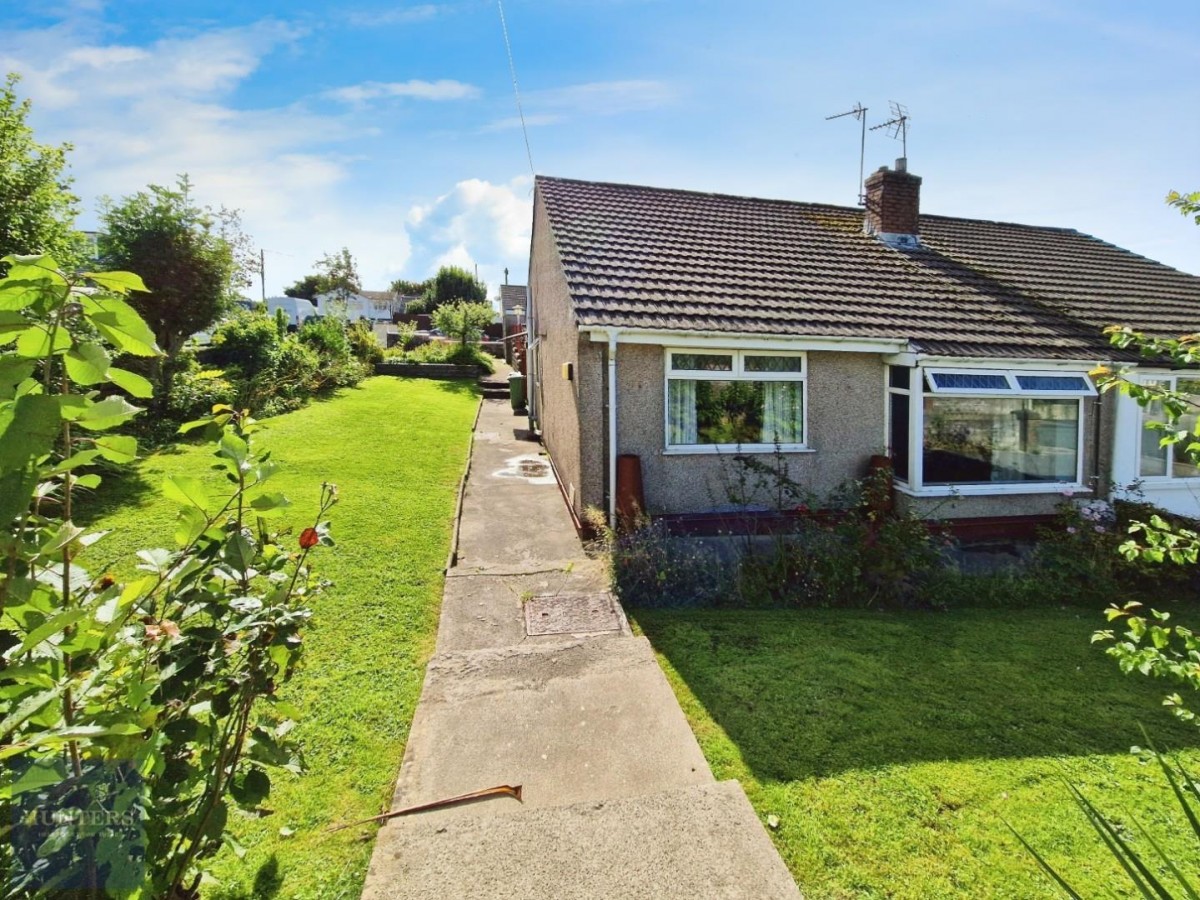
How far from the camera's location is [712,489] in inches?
376

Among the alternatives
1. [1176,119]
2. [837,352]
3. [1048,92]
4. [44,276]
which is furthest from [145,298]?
[1176,119]

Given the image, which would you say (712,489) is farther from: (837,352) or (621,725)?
(621,725)

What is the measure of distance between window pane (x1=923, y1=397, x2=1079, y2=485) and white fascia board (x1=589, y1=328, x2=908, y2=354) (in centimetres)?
129

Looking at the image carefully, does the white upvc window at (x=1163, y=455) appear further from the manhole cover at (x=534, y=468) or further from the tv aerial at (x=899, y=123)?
the manhole cover at (x=534, y=468)

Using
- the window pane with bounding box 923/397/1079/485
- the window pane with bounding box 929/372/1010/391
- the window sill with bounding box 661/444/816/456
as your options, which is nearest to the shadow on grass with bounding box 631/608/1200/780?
the window sill with bounding box 661/444/816/456

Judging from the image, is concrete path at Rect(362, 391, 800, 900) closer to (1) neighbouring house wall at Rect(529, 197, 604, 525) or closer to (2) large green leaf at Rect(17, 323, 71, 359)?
(1) neighbouring house wall at Rect(529, 197, 604, 525)

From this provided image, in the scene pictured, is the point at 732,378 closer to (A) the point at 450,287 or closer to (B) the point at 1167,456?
(B) the point at 1167,456

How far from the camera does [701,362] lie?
9445 mm

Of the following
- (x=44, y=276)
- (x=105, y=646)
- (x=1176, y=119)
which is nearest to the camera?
(x=44, y=276)

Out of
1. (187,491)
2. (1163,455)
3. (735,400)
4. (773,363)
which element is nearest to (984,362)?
(773,363)

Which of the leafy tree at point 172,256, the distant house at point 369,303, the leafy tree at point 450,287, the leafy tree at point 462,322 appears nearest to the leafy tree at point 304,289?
the distant house at point 369,303

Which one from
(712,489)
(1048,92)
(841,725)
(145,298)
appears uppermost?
(1048,92)

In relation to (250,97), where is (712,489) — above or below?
below

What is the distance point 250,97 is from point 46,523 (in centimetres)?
698
